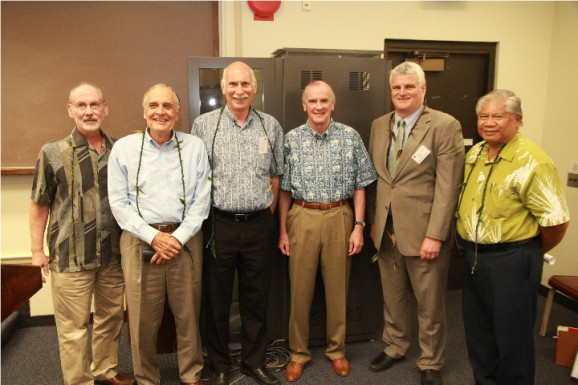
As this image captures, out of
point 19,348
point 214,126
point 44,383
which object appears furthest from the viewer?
point 19,348

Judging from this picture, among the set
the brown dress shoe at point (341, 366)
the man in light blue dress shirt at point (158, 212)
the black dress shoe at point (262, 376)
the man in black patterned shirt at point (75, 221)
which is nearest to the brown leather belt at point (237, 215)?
the man in light blue dress shirt at point (158, 212)

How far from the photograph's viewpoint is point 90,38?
2930mm

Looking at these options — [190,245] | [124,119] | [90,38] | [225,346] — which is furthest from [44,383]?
[90,38]

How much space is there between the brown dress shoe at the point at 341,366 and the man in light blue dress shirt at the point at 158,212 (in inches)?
37.3

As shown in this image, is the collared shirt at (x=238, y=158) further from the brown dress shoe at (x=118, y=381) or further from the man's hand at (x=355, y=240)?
the brown dress shoe at (x=118, y=381)

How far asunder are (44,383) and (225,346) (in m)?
1.09

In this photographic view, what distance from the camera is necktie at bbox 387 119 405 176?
7.65 feet

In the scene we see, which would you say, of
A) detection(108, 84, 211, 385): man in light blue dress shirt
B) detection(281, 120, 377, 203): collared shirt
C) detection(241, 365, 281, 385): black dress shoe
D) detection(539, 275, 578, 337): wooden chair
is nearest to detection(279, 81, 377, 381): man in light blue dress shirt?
detection(281, 120, 377, 203): collared shirt

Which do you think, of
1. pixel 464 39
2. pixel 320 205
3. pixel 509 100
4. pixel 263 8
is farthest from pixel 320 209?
pixel 464 39

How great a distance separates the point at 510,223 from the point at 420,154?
566mm

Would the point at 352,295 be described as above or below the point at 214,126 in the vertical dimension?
below

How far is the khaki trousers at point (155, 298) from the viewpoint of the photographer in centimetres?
208

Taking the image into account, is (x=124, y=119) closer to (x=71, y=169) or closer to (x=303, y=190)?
(x=71, y=169)

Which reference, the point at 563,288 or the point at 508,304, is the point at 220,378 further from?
the point at 563,288
